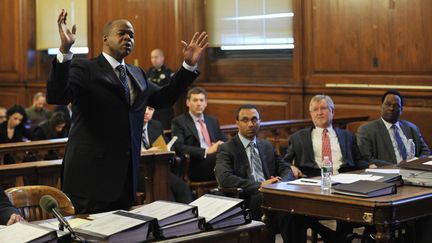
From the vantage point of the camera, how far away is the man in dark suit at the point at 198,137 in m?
6.60

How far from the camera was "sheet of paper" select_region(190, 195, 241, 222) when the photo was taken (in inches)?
120

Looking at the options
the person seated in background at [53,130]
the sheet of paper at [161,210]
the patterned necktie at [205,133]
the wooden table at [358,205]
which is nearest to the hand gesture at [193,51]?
the sheet of paper at [161,210]

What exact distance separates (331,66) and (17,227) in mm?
6666

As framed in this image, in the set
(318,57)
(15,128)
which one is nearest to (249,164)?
(15,128)

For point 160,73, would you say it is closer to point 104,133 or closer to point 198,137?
point 198,137

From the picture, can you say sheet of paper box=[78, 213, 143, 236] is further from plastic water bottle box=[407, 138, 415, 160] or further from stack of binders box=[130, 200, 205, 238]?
plastic water bottle box=[407, 138, 415, 160]

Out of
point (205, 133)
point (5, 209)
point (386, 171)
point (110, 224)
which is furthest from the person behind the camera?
point (205, 133)

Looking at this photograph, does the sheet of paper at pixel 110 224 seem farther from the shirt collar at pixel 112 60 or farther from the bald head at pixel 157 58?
the bald head at pixel 157 58

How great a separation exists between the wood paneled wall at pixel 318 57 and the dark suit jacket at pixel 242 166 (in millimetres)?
3046

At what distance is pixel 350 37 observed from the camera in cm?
886

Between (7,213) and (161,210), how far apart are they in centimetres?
62

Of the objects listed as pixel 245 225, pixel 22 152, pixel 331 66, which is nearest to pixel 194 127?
pixel 22 152

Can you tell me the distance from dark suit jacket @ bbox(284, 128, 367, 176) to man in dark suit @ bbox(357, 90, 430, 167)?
0.27 metres

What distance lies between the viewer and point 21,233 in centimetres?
266
